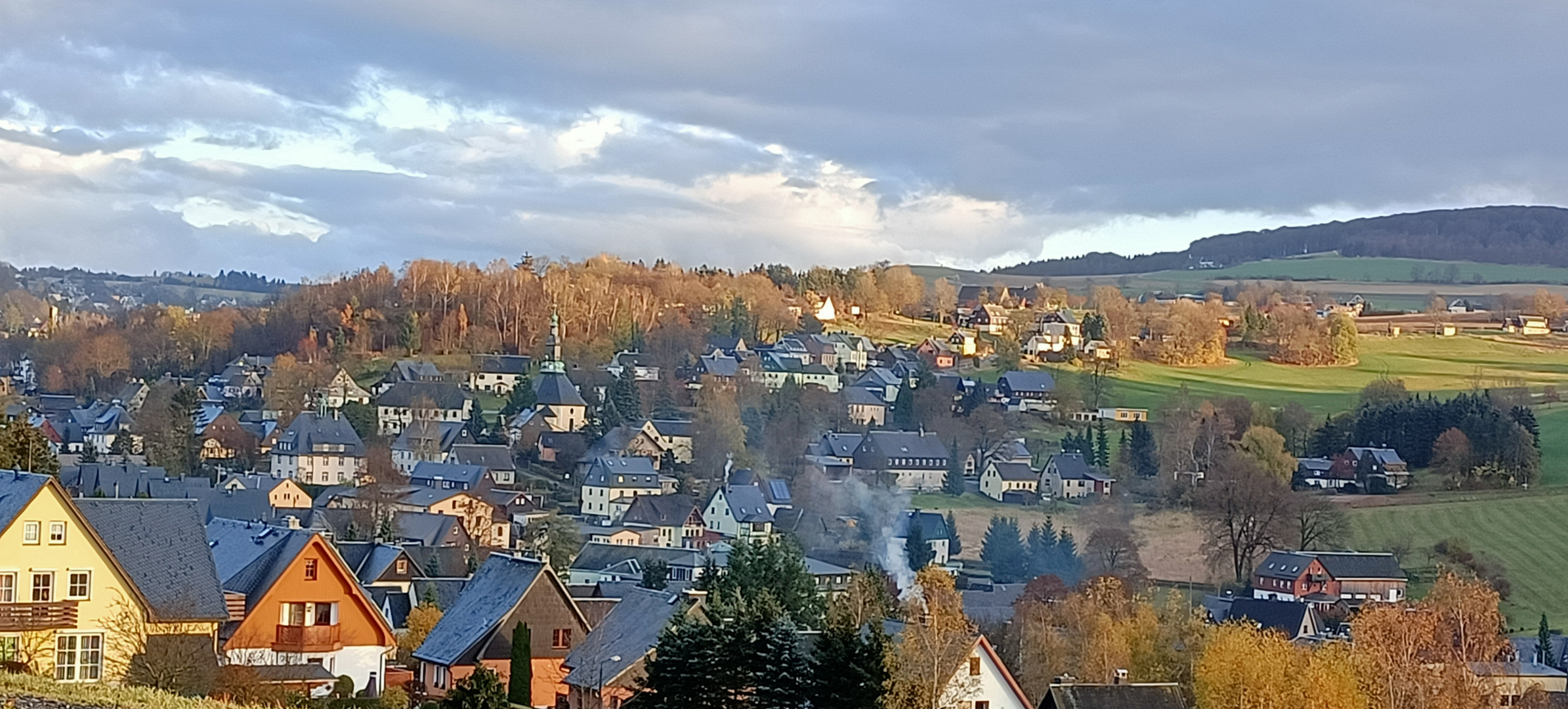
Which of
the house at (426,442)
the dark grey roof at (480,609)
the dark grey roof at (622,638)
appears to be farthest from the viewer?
the house at (426,442)

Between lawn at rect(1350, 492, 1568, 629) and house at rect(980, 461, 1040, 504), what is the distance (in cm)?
2331

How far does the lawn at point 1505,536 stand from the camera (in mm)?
80438

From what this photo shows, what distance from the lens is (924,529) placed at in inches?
3898

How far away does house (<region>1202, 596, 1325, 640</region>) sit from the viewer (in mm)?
72500

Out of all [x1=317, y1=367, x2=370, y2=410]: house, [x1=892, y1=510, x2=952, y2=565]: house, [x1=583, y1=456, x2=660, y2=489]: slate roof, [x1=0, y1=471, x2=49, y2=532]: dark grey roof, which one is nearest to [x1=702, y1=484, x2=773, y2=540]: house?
[x1=583, y1=456, x2=660, y2=489]: slate roof

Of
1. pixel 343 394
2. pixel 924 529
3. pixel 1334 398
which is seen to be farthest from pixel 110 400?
pixel 1334 398

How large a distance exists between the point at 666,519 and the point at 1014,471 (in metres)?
24.4

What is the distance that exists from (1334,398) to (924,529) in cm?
5254

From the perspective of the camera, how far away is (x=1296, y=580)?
84875 millimetres

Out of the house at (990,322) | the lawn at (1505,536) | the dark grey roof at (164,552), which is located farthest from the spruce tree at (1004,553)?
the house at (990,322)

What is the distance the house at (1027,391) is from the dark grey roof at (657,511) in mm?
39564

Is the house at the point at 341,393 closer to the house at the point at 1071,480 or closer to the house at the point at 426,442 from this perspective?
the house at the point at 426,442

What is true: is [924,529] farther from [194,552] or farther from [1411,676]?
[194,552]

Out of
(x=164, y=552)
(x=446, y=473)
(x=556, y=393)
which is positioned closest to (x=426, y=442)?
(x=446, y=473)
